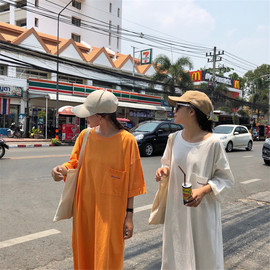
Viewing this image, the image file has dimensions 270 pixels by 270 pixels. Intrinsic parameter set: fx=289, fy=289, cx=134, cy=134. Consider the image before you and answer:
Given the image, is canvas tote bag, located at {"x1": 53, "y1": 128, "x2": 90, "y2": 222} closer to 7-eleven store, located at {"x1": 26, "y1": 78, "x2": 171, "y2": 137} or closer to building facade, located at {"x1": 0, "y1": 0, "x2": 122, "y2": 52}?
7-eleven store, located at {"x1": 26, "y1": 78, "x2": 171, "y2": 137}

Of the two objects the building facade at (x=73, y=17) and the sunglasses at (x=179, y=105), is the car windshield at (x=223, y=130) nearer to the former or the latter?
the sunglasses at (x=179, y=105)

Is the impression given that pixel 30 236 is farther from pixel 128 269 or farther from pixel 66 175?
pixel 66 175

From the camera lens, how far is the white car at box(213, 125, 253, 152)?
1462 centimetres

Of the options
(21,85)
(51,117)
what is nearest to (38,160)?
(21,85)

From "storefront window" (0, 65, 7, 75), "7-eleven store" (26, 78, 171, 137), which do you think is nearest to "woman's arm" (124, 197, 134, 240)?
"7-eleven store" (26, 78, 171, 137)

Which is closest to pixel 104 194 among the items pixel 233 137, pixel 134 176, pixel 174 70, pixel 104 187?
pixel 104 187

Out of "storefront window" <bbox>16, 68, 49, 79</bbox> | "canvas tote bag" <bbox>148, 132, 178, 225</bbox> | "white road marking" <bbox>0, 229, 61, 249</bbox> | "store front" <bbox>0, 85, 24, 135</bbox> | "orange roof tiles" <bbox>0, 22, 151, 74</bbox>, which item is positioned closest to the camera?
"canvas tote bag" <bbox>148, 132, 178, 225</bbox>

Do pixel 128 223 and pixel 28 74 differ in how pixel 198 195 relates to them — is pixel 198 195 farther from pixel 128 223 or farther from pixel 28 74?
pixel 28 74

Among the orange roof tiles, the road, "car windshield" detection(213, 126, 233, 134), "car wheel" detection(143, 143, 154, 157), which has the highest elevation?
the orange roof tiles

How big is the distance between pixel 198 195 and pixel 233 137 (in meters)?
13.8

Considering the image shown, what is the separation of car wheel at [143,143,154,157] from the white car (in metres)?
4.24

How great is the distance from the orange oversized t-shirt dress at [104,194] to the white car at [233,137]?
1302 cm

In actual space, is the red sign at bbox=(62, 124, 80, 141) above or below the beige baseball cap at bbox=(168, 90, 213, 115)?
below

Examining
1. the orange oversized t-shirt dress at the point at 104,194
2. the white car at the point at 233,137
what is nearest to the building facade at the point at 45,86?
the white car at the point at 233,137
